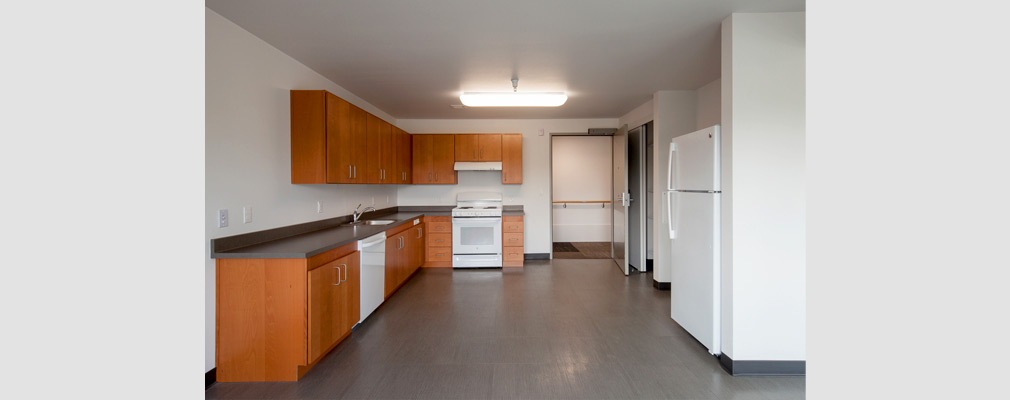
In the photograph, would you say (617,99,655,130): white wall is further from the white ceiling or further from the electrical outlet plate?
the electrical outlet plate

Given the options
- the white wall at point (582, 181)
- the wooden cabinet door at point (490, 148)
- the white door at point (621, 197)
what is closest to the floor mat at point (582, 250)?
the white wall at point (582, 181)

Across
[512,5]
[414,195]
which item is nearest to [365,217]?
[414,195]

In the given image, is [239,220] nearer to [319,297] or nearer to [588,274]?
[319,297]

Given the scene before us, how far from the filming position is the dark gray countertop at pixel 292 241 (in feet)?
7.97

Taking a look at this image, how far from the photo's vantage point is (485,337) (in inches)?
125

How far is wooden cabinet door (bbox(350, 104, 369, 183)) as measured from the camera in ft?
12.3

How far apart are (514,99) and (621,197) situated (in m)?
2.30

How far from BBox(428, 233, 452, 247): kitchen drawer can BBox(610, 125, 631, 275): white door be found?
245 centimetres

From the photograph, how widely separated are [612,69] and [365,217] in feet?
10.6

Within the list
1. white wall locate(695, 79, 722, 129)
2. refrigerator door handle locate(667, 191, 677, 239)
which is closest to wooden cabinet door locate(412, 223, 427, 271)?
refrigerator door handle locate(667, 191, 677, 239)

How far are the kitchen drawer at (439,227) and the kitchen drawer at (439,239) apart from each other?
0.04 metres

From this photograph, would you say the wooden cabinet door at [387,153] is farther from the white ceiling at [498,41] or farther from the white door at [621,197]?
the white door at [621,197]

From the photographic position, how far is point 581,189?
909cm

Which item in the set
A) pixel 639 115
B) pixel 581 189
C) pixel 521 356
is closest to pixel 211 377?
pixel 521 356
